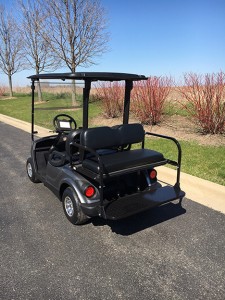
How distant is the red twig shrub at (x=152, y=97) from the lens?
27.2 ft

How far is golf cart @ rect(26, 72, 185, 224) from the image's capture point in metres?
2.93

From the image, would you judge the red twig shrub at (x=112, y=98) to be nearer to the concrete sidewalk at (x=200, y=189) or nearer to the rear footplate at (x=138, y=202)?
the concrete sidewalk at (x=200, y=189)

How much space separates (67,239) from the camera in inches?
117

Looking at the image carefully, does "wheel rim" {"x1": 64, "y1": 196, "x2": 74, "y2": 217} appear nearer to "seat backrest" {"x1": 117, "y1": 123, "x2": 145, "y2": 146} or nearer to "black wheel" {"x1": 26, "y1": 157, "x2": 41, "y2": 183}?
"seat backrest" {"x1": 117, "y1": 123, "x2": 145, "y2": 146}

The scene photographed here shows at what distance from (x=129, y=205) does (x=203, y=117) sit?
4659 mm

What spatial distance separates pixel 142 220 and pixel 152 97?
5.65 m

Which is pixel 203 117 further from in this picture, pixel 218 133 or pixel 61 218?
pixel 61 218

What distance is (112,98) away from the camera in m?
10.3

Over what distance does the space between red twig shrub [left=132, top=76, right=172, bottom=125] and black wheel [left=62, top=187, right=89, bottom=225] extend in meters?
5.61

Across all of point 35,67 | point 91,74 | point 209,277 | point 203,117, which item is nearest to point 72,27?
point 35,67

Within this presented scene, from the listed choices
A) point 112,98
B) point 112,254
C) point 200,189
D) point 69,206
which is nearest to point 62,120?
point 69,206

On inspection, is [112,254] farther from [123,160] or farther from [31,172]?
[31,172]

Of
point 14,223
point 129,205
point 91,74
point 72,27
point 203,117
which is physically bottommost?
point 14,223

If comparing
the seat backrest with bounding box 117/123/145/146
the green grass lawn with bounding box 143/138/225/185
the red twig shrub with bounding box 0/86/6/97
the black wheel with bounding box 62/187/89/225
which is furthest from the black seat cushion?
the red twig shrub with bounding box 0/86/6/97
